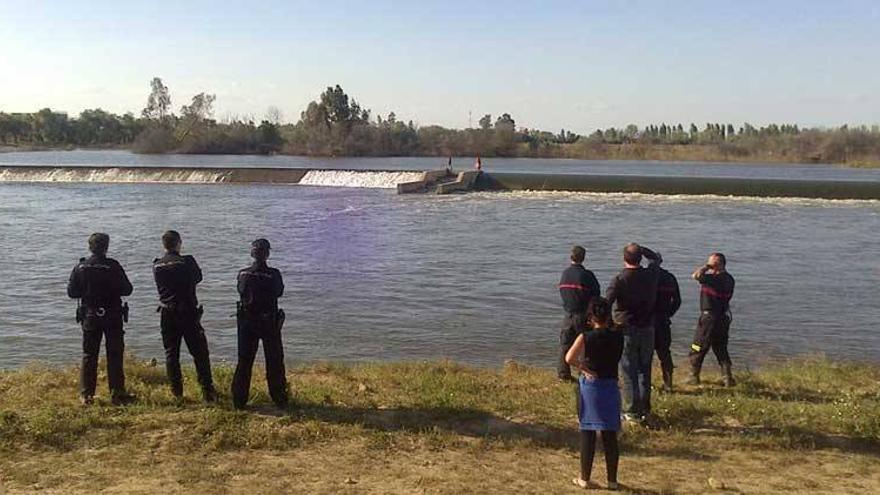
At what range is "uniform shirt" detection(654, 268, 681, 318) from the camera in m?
8.05

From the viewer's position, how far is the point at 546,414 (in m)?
7.22

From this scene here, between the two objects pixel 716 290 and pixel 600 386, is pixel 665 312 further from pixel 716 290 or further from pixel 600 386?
pixel 600 386

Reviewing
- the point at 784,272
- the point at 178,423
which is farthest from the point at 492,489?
the point at 784,272

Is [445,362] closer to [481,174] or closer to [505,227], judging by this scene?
[505,227]

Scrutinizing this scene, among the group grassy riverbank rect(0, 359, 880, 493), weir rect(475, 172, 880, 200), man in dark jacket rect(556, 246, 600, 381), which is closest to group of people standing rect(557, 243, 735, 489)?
man in dark jacket rect(556, 246, 600, 381)

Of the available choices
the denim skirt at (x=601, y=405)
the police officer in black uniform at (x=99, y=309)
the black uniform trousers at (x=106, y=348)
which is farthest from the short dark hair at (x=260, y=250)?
the denim skirt at (x=601, y=405)

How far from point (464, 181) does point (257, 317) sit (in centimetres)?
3780

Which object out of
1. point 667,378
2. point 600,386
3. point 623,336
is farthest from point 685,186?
point 600,386

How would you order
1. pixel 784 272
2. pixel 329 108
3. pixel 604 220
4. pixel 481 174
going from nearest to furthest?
pixel 784 272
pixel 604 220
pixel 481 174
pixel 329 108

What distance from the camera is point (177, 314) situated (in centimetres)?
708

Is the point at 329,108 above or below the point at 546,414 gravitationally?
above

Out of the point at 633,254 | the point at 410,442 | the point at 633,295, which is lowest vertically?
the point at 410,442

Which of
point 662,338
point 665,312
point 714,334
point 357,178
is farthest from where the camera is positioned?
point 357,178

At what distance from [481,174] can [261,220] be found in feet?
59.3
